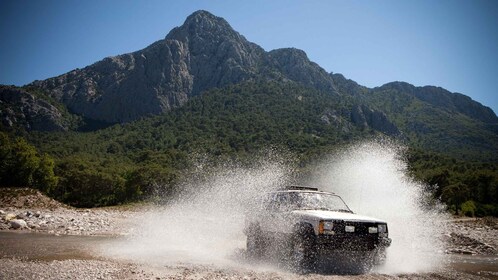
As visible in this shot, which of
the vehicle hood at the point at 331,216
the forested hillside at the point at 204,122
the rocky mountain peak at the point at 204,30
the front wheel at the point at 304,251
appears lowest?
the front wheel at the point at 304,251

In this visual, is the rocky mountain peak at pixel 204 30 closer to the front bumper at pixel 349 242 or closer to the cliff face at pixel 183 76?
the cliff face at pixel 183 76

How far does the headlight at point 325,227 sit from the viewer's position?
7827 millimetres

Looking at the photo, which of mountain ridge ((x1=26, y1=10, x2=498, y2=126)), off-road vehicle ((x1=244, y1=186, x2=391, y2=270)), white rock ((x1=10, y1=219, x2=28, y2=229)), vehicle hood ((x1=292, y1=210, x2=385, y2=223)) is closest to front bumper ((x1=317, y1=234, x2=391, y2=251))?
off-road vehicle ((x1=244, y1=186, x2=391, y2=270))

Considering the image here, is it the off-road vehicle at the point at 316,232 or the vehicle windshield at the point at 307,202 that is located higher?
the vehicle windshield at the point at 307,202

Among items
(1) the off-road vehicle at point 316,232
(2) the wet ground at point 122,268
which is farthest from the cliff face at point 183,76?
(1) the off-road vehicle at point 316,232

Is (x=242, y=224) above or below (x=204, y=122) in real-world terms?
below

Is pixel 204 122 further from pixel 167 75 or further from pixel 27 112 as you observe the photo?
pixel 27 112

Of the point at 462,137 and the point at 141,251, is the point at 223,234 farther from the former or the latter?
the point at 462,137

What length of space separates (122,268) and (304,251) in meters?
4.03

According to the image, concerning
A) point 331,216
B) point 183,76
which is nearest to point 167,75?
point 183,76

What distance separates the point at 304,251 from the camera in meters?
8.09

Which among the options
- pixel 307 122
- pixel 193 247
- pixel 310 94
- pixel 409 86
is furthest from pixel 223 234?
pixel 409 86

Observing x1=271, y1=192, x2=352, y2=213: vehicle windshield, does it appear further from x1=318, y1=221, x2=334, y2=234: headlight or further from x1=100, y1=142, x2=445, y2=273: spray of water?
x1=100, y1=142, x2=445, y2=273: spray of water

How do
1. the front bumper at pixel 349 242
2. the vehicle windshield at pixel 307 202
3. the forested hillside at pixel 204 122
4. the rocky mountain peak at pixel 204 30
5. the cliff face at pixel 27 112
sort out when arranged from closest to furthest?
1. the front bumper at pixel 349 242
2. the vehicle windshield at pixel 307 202
3. the forested hillside at pixel 204 122
4. the cliff face at pixel 27 112
5. the rocky mountain peak at pixel 204 30
